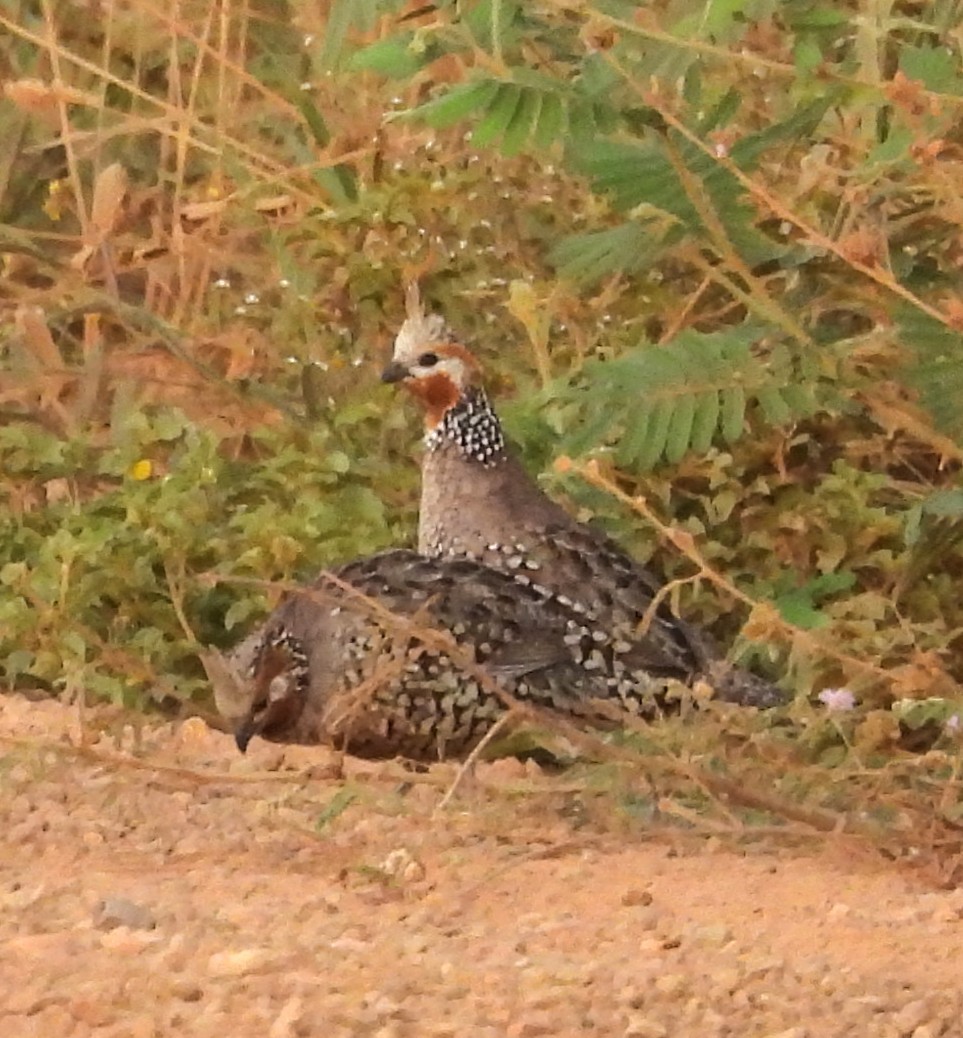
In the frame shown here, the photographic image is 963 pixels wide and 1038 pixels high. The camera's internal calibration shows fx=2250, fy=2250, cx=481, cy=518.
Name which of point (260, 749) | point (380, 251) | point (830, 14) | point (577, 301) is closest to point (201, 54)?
point (380, 251)

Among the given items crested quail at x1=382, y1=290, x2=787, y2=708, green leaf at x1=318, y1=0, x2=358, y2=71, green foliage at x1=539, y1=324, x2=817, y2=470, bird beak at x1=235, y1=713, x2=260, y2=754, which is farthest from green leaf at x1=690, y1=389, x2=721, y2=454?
bird beak at x1=235, y1=713, x2=260, y2=754

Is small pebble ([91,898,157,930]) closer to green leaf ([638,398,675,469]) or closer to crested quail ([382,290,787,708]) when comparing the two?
green leaf ([638,398,675,469])

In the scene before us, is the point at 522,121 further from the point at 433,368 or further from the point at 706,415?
the point at 433,368

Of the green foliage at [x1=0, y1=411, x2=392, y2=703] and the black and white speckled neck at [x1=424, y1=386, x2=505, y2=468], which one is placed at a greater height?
the black and white speckled neck at [x1=424, y1=386, x2=505, y2=468]

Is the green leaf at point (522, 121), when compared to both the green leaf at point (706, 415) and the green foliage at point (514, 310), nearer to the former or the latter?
the green foliage at point (514, 310)

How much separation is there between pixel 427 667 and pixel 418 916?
0.96m

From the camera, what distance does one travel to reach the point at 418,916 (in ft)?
8.55

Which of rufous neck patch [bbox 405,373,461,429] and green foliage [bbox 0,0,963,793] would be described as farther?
rufous neck patch [bbox 405,373,461,429]

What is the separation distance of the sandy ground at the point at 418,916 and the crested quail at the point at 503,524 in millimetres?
388

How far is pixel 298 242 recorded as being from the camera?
5090 mm

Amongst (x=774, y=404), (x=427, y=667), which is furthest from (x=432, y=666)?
(x=774, y=404)

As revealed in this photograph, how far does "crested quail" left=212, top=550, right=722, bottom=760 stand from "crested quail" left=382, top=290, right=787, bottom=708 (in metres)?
0.06

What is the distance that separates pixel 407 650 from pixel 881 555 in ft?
3.35

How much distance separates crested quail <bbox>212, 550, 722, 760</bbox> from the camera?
3539mm
